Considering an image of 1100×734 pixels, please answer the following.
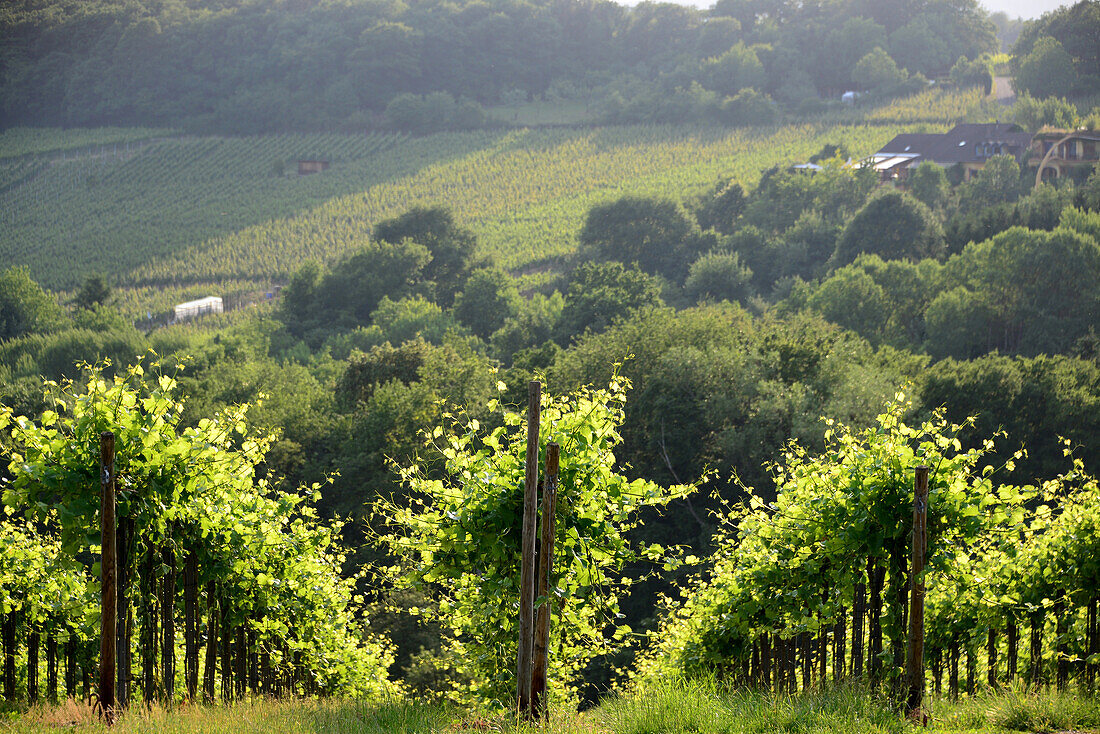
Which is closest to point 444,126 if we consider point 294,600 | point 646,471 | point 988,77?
point 988,77

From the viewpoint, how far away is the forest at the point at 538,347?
790cm

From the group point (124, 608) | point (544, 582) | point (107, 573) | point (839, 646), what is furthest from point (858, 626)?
point (124, 608)

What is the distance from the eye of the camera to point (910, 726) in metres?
6.80

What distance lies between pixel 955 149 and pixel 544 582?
70948mm

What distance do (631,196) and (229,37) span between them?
7827 centimetres

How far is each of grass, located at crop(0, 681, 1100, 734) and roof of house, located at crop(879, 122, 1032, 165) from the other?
66.6 metres

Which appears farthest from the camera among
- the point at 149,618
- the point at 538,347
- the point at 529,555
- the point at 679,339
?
the point at 538,347

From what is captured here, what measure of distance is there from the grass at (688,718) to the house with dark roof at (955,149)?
62.3m

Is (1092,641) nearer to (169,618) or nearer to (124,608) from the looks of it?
(169,618)

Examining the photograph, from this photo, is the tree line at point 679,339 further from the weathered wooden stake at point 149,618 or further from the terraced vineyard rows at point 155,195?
the terraced vineyard rows at point 155,195

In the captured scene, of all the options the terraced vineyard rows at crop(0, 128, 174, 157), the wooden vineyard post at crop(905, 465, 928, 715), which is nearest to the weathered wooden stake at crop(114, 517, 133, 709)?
the wooden vineyard post at crop(905, 465, 928, 715)

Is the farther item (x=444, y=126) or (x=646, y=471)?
(x=444, y=126)

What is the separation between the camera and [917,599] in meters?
6.88

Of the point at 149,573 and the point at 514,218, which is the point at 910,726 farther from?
the point at 514,218
